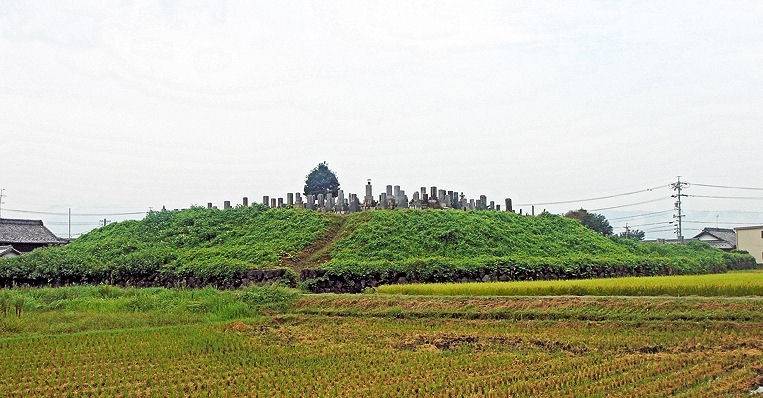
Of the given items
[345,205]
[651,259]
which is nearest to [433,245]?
[345,205]

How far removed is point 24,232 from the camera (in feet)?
166

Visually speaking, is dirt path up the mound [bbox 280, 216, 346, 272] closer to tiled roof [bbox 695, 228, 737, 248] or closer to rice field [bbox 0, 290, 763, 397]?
rice field [bbox 0, 290, 763, 397]

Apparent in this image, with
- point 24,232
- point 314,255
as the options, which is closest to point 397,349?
point 314,255

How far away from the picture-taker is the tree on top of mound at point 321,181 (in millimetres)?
53438

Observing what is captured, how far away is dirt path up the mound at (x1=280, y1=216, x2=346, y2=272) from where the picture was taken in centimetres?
3238

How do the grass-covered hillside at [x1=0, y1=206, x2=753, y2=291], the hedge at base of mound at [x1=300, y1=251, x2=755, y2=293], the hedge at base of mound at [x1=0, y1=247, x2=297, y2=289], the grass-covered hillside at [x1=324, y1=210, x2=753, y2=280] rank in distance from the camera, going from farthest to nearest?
the grass-covered hillside at [x1=0, y1=206, x2=753, y2=291], the hedge at base of mound at [x1=0, y1=247, x2=297, y2=289], the grass-covered hillside at [x1=324, y1=210, x2=753, y2=280], the hedge at base of mound at [x1=300, y1=251, x2=755, y2=293]

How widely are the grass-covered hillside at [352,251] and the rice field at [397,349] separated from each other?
7792 millimetres

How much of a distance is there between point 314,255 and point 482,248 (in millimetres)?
7637

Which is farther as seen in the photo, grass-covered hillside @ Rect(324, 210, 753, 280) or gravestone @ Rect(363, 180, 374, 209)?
gravestone @ Rect(363, 180, 374, 209)

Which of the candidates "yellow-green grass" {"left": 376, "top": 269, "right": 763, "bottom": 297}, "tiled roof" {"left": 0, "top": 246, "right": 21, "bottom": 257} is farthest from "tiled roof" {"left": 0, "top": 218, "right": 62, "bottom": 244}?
"yellow-green grass" {"left": 376, "top": 269, "right": 763, "bottom": 297}

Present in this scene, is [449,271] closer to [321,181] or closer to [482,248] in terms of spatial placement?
[482,248]

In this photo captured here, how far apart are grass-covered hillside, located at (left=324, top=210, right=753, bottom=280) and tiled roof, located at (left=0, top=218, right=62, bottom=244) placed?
2517cm

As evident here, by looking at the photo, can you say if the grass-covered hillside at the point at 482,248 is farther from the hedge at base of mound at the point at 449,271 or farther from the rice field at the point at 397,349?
the rice field at the point at 397,349

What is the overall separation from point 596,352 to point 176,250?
86.4 feet
